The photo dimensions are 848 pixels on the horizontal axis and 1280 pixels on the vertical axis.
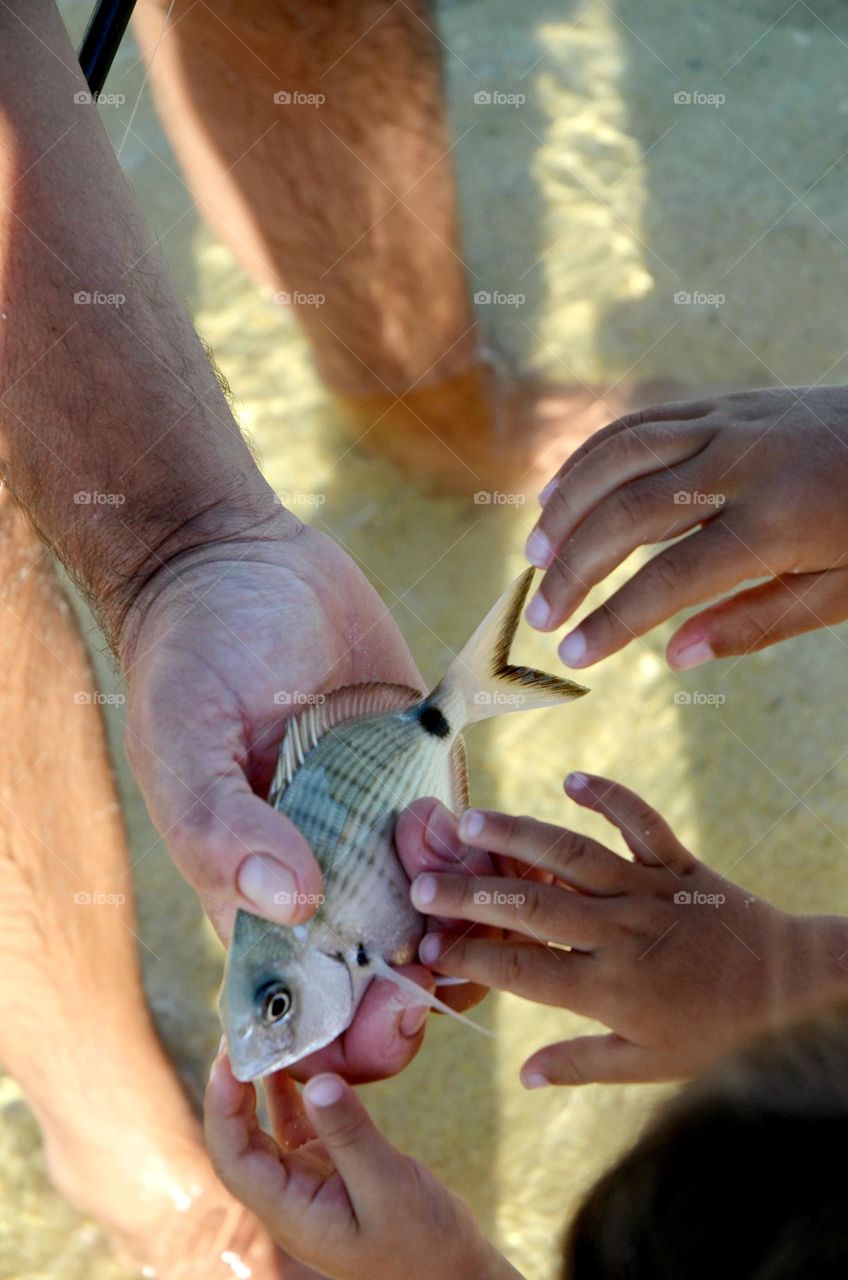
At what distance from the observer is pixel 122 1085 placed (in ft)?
9.82

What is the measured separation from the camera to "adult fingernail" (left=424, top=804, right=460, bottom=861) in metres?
2.09

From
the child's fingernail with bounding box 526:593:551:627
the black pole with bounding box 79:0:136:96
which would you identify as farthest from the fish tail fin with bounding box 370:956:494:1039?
the black pole with bounding box 79:0:136:96

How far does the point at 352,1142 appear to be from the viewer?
192 cm

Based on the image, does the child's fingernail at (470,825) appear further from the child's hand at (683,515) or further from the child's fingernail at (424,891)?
the child's hand at (683,515)

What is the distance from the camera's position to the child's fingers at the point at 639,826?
2.33 meters

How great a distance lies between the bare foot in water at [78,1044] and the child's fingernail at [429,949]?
1267 mm

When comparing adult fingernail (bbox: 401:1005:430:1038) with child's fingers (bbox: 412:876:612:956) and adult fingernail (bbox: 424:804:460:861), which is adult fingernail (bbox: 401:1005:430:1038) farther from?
adult fingernail (bbox: 424:804:460:861)

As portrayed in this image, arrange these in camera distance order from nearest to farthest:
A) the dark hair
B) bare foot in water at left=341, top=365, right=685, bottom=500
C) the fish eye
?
1. the dark hair
2. the fish eye
3. bare foot in water at left=341, top=365, right=685, bottom=500

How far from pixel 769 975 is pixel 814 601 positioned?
781 mm

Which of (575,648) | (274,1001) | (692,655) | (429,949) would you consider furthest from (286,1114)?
(692,655)

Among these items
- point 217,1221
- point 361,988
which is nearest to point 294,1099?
point 361,988

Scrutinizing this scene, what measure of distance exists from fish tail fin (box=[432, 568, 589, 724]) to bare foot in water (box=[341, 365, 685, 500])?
169 centimetres

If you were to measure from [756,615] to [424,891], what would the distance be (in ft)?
2.90

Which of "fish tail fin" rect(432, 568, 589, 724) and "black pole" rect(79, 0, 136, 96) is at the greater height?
"black pole" rect(79, 0, 136, 96)
